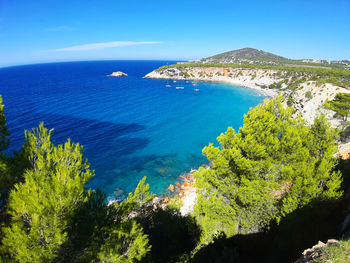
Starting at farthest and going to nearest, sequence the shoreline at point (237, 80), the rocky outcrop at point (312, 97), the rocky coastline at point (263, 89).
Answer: the shoreline at point (237, 80)
the rocky outcrop at point (312, 97)
the rocky coastline at point (263, 89)

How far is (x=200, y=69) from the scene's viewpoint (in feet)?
520

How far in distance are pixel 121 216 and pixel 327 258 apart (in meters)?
11.0

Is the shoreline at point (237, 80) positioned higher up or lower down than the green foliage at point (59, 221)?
higher up

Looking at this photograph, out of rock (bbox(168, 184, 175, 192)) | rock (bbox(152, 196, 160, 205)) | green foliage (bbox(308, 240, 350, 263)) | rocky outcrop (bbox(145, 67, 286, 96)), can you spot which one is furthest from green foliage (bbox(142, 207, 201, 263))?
rocky outcrop (bbox(145, 67, 286, 96))

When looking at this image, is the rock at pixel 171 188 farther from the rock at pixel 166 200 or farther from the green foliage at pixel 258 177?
the green foliage at pixel 258 177

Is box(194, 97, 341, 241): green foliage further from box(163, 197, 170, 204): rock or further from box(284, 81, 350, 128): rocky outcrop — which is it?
box(284, 81, 350, 128): rocky outcrop

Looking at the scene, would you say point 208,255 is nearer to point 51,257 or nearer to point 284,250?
point 284,250

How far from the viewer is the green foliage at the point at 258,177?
14008 millimetres

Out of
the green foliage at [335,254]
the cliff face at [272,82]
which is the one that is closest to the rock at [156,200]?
the green foliage at [335,254]

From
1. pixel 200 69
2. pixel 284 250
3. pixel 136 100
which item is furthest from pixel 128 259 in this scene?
pixel 200 69

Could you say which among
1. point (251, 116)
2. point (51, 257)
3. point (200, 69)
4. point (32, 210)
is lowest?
point (51, 257)

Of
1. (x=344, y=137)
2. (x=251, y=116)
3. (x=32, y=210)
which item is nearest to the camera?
(x=32, y=210)

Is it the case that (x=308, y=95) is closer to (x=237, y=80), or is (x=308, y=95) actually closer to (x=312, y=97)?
(x=312, y=97)

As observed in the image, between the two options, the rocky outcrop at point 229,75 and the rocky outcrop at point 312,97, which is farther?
the rocky outcrop at point 229,75
